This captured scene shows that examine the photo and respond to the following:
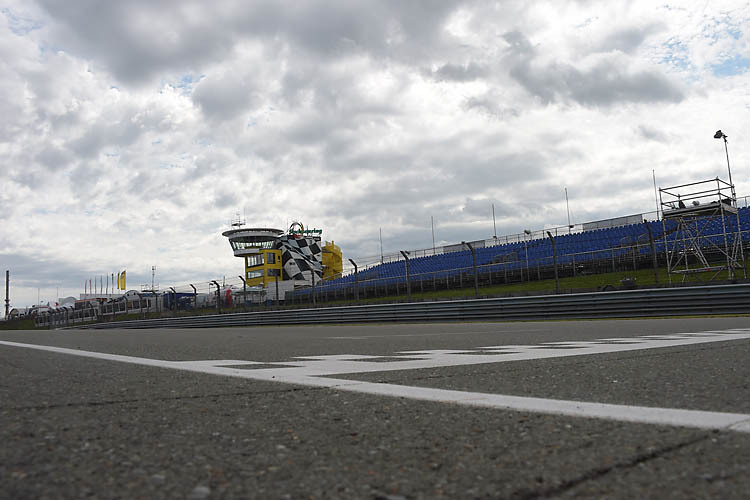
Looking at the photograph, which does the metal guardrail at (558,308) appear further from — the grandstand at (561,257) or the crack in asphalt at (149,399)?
the crack in asphalt at (149,399)

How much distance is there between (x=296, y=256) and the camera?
Result: 7888cm

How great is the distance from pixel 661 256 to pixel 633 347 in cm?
2485

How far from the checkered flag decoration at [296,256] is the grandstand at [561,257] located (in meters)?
34.3

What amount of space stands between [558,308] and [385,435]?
17351mm

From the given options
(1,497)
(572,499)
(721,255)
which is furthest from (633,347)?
(721,255)

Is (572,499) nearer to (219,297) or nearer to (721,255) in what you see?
(721,255)

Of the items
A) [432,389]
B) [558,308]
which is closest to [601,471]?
[432,389]

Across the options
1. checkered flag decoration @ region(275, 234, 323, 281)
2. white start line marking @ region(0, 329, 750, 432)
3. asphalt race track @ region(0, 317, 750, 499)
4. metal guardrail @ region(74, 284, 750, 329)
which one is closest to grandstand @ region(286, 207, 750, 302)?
metal guardrail @ region(74, 284, 750, 329)

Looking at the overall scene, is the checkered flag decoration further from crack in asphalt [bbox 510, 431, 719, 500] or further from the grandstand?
crack in asphalt [bbox 510, 431, 719, 500]

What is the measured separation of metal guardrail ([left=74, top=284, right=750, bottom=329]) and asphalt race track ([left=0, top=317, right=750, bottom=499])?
1381 centimetres

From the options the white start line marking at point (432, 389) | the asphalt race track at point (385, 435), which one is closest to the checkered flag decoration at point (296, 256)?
the white start line marking at point (432, 389)

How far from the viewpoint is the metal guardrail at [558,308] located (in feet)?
52.3

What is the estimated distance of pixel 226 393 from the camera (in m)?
3.17

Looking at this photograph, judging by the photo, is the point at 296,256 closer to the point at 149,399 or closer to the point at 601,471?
the point at 149,399
